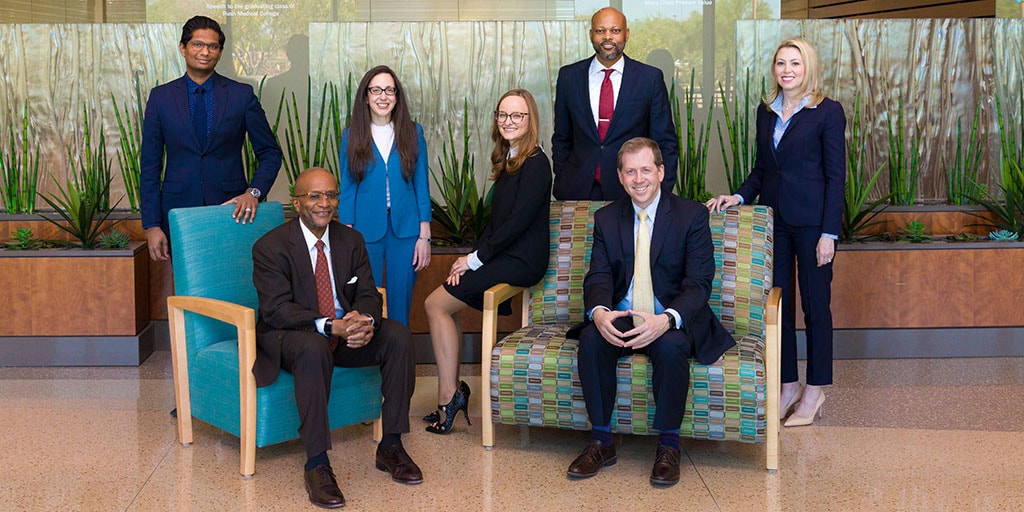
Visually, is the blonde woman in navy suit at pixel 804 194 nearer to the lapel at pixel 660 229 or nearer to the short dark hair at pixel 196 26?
the lapel at pixel 660 229

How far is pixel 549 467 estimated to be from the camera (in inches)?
153

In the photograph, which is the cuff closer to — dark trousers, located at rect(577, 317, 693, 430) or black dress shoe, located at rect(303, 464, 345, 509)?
dark trousers, located at rect(577, 317, 693, 430)

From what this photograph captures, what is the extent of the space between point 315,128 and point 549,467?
3.25m

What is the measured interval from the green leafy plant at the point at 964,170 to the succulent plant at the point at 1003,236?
1.71 feet

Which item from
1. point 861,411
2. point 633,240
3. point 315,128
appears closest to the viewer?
point 633,240

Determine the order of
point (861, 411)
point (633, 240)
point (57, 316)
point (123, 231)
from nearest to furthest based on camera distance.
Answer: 1. point (633, 240)
2. point (861, 411)
3. point (57, 316)
4. point (123, 231)

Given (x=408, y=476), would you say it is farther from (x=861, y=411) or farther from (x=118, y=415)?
(x=861, y=411)

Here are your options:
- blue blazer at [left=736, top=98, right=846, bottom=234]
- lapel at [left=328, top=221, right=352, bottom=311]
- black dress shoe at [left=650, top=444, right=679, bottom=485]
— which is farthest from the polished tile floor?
blue blazer at [left=736, top=98, right=846, bottom=234]

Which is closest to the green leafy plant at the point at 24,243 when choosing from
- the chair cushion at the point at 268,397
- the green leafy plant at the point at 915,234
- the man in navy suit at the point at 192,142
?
the man in navy suit at the point at 192,142

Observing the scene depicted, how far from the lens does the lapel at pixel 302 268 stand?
3811mm

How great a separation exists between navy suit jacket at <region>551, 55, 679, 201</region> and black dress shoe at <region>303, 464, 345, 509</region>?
1749 millimetres

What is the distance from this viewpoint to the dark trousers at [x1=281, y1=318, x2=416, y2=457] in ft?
11.8

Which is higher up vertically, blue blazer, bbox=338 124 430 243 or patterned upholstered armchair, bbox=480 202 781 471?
blue blazer, bbox=338 124 430 243

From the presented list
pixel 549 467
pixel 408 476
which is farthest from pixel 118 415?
pixel 549 467
